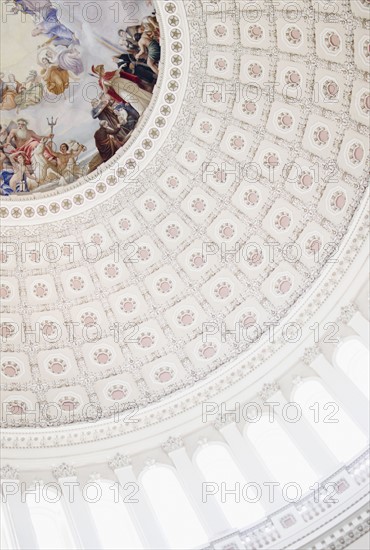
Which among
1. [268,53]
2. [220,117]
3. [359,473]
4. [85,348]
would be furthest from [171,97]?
[359,473]

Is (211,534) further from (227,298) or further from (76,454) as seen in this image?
(227,298)

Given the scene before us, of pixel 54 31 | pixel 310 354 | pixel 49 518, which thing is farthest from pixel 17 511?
pixel 54 31

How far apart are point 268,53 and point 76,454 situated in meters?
14.8

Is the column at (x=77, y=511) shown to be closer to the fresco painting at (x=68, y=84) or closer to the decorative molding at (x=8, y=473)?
the decorative molding at (x=8, y=473)

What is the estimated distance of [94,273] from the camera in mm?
30000

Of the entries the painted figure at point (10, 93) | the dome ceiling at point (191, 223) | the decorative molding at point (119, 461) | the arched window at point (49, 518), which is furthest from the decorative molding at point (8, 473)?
the painted figure at point (10, 93)

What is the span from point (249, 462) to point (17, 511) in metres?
6.85

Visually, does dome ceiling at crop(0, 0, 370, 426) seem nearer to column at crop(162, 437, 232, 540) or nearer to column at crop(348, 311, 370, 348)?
column at crop(162, 437, 232, 540)

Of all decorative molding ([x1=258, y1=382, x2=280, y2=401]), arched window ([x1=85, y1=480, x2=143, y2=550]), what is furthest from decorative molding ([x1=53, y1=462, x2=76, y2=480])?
decorative molding ([x1=258, y1=382, x2=280, y2=401])

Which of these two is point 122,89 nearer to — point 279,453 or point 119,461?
point 119,461

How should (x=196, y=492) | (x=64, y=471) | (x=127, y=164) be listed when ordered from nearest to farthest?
(x=196, y=492)
(x=64, y=471)
(x=127, y=164)

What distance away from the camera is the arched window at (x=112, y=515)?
23328 millimetres

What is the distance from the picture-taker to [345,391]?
23.9 metres

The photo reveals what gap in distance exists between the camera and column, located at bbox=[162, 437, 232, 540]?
75.0 ft
